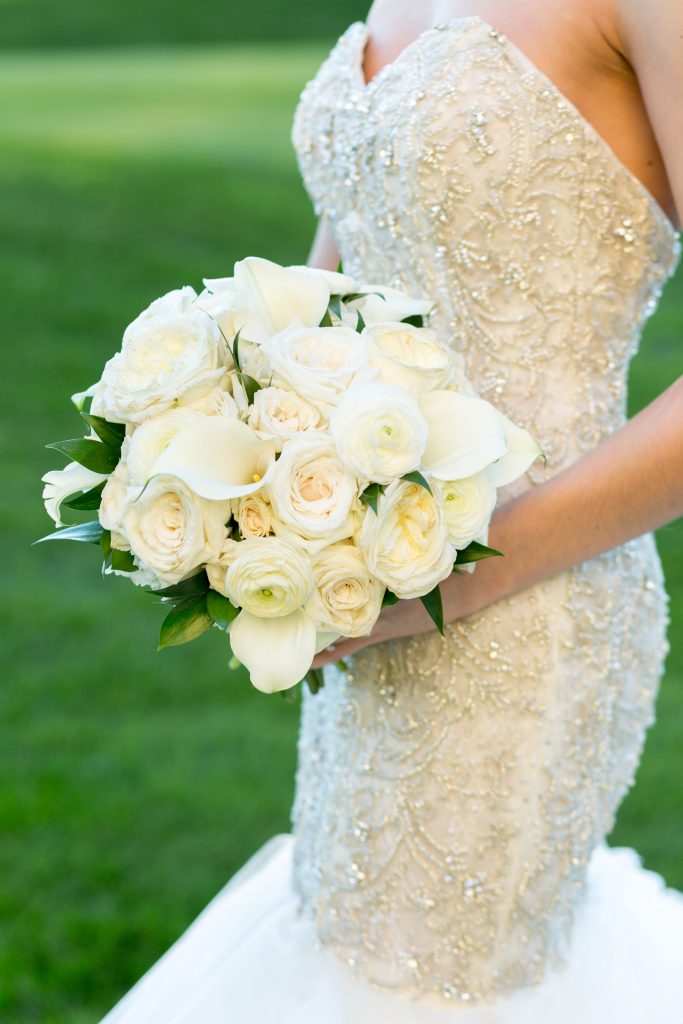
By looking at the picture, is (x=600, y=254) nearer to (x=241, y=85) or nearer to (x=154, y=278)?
(x=154, y=278)

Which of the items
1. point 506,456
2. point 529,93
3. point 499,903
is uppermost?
point 529,93

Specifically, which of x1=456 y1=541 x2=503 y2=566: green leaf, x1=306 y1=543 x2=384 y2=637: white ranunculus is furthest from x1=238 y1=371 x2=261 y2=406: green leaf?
x1=456 y1=541 x2=503 y2=566: green leaf

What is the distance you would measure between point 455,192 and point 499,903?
1136 mm

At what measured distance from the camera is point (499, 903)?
6.86ft

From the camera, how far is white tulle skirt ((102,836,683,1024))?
2098 millimetres

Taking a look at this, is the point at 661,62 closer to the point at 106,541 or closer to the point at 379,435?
the point at 379,435

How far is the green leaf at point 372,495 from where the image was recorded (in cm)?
158

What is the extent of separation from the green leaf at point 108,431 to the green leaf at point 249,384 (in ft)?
0.59

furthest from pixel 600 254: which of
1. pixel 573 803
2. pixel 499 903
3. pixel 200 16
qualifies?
pixel 200 16

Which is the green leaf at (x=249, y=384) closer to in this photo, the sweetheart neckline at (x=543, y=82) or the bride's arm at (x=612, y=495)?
the bride's arm at (x=612, y=495)

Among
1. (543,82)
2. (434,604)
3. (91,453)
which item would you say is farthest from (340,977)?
(543,82)

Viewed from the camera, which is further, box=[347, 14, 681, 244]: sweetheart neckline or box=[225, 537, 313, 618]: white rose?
box=[347, 14, 681, 244]: sweetheart neckline

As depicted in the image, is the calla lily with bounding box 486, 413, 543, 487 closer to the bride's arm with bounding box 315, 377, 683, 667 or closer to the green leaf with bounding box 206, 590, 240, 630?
the bride's arm with bounding box 315, 377, 683, 667

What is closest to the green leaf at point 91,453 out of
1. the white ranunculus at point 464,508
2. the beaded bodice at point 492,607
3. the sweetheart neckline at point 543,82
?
the white ranunculus at point 464,508
